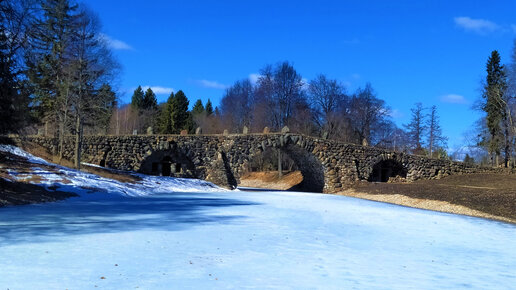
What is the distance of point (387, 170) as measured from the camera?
105 feet

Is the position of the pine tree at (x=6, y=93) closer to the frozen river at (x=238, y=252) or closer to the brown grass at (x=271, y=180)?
the frozen river at (x=238, y=252)

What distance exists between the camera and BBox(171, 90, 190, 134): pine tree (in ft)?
203

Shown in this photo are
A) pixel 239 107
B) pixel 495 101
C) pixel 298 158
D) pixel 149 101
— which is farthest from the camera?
pixel 149 101

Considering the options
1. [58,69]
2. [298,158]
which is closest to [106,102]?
[58,69]

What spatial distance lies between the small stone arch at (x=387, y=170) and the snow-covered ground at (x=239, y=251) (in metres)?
18.1

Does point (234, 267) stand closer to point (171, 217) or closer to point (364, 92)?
point (171, 217)

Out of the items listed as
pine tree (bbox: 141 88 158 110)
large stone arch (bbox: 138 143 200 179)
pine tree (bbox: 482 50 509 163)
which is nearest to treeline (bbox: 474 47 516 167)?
pine tree (bbox: 482 50 509 163)

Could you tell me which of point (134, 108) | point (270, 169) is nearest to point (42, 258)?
point (270, 169)

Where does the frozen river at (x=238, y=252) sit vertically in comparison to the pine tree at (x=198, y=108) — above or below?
below

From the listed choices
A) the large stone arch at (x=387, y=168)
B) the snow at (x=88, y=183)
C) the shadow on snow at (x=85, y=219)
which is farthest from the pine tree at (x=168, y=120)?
the shadow on snow at (x=85, y=219)

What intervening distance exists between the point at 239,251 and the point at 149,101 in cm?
6693

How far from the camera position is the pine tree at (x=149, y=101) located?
70000mm

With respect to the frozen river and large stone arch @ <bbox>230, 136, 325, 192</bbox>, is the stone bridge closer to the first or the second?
large stone arch @ <bbox>230, 136, 325, 192</bbox>

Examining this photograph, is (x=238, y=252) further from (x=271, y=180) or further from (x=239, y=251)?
(x=271, y=180)
